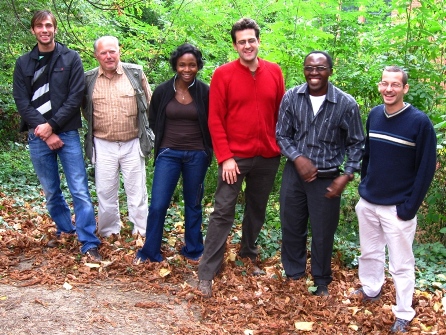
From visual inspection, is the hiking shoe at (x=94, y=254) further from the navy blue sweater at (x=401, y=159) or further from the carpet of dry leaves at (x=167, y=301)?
the navy blue sweater at (x=401, y=159)

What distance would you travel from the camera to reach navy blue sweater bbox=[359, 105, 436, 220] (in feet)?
13.6

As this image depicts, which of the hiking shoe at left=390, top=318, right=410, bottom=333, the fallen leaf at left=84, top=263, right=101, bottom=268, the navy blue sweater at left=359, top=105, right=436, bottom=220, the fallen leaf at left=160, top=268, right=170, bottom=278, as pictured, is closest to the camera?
the navy blue sweater at left=359, top=105, right=436, bottom=220

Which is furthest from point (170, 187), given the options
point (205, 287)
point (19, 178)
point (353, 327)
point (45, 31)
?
point (19, 178)

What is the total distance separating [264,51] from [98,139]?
263 centimetres

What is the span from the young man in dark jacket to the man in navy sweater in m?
3.02

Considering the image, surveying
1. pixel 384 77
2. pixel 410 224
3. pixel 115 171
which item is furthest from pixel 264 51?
pixel 410 224

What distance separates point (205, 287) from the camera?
5035mm

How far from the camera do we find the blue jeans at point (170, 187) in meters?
5.43

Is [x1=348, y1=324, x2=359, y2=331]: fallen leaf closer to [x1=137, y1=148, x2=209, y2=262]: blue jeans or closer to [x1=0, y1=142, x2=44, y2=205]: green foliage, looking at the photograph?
[x1=137, y1=148, x2=209, y2=262]: blue jeans

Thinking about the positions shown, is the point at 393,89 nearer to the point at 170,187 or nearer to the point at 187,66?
the point at 187,66

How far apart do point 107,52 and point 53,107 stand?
828 millimetres

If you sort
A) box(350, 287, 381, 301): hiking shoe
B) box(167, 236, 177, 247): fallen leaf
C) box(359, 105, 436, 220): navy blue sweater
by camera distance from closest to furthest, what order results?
box(359, 105, 436, 220): navy blue sweater < box(350, 287, 381, 301): hiking shoe < box(167, 236, 177, 247): fallen leaf

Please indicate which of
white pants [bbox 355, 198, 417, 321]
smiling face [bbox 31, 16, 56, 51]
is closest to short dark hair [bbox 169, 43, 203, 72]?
smiling face [bbox 31, 16, 56, 51]

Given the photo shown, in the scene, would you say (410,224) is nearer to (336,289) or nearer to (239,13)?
(336,289)
